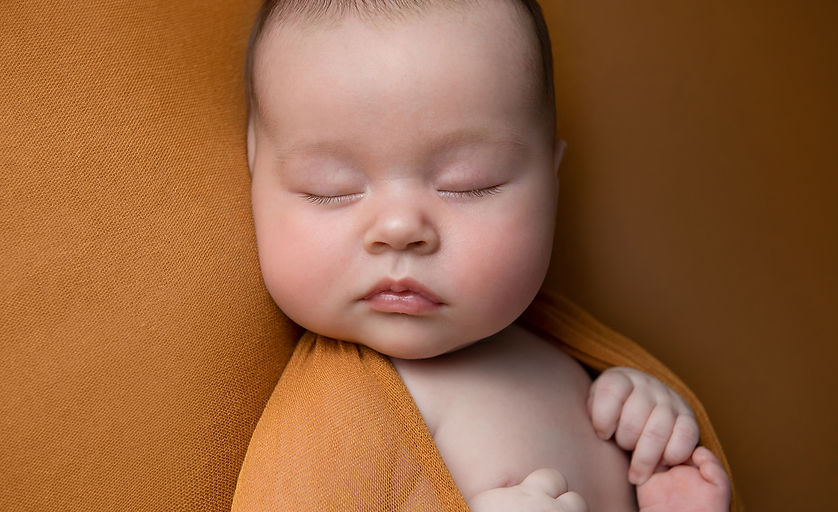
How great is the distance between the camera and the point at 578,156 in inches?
56.4

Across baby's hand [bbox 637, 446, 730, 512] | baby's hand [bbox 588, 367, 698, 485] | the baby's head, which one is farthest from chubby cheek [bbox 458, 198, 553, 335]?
baby's hand [bbox 637, 446, 730, 512]

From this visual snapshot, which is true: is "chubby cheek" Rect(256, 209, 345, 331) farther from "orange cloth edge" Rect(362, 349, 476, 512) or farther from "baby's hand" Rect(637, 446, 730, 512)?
"baby's hand" Rect(637, 446, 730, 512)

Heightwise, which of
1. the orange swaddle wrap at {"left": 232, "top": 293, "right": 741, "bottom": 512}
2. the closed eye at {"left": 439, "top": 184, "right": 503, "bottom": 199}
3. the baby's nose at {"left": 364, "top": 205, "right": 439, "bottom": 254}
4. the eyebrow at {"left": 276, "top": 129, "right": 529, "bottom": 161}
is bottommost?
the orange swaddle wrap at {"left": 232, "top": 293, "right": 741, "bottom": 512}

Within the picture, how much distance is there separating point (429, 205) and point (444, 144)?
8cm

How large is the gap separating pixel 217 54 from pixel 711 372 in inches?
38.5

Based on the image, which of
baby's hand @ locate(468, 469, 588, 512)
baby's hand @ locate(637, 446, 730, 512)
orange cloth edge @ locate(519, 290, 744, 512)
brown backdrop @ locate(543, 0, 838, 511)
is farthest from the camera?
brown backdrop @ locate(543, 0, 838, 511)

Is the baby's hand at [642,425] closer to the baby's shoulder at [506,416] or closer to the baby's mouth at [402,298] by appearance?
the baby's shoulder at [506,416]

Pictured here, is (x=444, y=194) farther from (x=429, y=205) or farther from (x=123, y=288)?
(x=123, y=288)

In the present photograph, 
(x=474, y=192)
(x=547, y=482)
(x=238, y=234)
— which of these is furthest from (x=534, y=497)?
(x=238, y=234)

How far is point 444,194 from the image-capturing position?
0.98 m

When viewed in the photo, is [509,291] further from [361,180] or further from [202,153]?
[202,153]

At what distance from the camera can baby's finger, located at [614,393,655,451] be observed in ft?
3.71

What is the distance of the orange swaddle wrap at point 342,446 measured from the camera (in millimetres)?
929

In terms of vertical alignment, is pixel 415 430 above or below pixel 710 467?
above
